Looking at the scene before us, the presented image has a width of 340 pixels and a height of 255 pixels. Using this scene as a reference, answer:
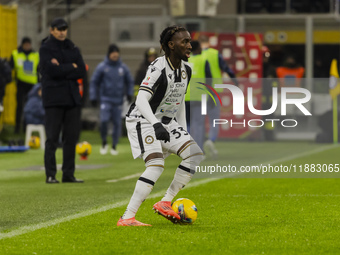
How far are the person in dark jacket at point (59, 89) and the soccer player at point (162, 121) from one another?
13.1 feet

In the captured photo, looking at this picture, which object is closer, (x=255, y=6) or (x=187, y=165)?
(x=187, y=165)

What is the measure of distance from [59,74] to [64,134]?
2.59ft

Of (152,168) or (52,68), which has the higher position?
(52,68)

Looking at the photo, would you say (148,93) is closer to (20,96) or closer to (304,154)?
(304,154)

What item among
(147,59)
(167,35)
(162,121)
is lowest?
(147,59)

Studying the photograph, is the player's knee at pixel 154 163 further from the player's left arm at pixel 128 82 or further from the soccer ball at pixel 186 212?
the player's left arm at pixel 128 82

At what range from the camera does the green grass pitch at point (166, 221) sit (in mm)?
6578

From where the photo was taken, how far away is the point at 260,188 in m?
11.1

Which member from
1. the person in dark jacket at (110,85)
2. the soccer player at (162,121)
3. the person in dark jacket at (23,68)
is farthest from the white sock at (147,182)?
the person in dark jacket at (23,68)

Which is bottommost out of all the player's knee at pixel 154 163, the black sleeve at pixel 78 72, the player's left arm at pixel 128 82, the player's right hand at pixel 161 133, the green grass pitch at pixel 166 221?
the green grass pitch at pixel 166 221

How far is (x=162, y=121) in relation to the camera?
7.79 metres

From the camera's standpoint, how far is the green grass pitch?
6578mm

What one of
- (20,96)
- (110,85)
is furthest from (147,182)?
(20,96)

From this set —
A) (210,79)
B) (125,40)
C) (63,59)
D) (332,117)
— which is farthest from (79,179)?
(125,40)
